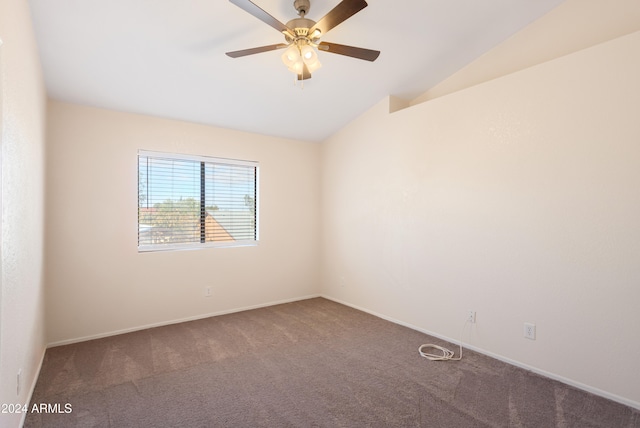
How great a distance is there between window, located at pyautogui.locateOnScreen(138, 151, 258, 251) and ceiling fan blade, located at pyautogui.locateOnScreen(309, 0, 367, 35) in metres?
2.52

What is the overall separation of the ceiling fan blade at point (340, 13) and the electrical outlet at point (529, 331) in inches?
108

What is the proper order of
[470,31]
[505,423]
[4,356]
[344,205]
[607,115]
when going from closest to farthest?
[4,356]
[505,423]
[607,115]
[470,31]
[344,205]

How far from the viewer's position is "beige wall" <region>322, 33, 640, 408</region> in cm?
224

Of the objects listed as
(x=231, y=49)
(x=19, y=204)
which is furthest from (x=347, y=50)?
(x=19, y=204)

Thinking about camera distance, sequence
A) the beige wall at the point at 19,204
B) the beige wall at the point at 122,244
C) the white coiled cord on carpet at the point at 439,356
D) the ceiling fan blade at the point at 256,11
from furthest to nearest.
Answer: the beige wall at the point at 122,244
the white coiled cord on carpet at the point at 439,356
the ceiling fan blade at the point at 256,11
the beige wall at the point at 19,204

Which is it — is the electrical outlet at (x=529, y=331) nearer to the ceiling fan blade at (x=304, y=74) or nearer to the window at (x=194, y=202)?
the ceiling fan blade at (x=304, y=74)

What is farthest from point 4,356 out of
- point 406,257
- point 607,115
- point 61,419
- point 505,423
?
point 607,115

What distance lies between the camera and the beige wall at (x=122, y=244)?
3.17 m

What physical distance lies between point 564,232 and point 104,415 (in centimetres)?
356

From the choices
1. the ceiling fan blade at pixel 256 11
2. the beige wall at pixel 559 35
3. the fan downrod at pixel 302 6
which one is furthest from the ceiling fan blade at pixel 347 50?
the beige wall at pixel 559 35

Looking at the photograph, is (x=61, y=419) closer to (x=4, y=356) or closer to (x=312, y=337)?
(x=4, y=356)

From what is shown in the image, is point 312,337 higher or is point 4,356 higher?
point 4,356

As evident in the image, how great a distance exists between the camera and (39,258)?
265 cm

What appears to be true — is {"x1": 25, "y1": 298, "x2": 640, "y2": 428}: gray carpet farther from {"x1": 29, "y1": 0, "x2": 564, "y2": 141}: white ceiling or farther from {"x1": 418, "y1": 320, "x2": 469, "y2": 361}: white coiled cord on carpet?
{"x1": 29, "y1": 0, "x2": 564, "y2": 141}: white ceiling
